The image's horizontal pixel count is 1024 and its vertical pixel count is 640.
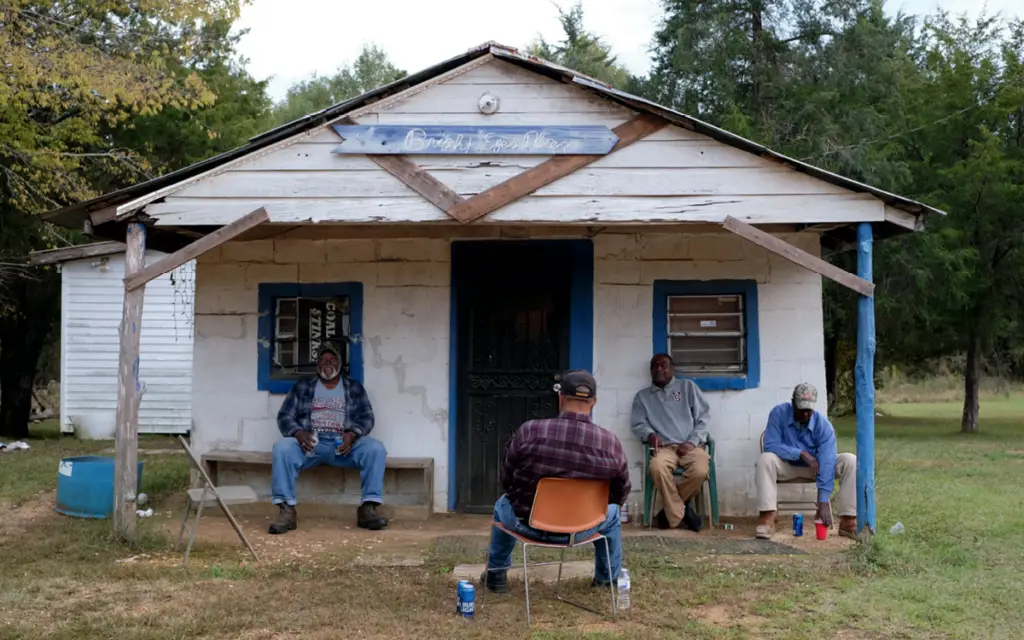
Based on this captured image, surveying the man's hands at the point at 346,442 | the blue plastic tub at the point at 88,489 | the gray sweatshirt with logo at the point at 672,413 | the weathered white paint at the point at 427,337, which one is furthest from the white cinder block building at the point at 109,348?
the gray sweatshirt with logo at the point at 672,413

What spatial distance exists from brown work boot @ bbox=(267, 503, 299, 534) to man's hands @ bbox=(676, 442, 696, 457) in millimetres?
3237

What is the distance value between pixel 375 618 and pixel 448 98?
401cm

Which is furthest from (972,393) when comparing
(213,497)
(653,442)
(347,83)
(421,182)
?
(347,83)

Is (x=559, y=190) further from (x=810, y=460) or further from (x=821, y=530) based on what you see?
(x=821, y=530)

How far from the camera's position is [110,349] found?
16.6 m

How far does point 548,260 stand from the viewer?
29.5 feet

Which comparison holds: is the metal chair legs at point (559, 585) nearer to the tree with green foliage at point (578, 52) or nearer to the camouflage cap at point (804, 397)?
the camouflage cap at point (804, 397)

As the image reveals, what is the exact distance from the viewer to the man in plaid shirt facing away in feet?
17.7

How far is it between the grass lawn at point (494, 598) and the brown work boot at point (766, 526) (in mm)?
663

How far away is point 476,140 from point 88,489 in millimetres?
4399

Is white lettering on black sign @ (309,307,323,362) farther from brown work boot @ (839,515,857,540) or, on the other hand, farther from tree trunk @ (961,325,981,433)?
tree trunk @ (961,325,981,433)

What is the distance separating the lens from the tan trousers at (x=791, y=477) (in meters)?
7.70

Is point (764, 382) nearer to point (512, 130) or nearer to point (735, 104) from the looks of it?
point (512, 130)

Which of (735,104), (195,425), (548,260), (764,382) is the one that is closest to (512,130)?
(548,260)
